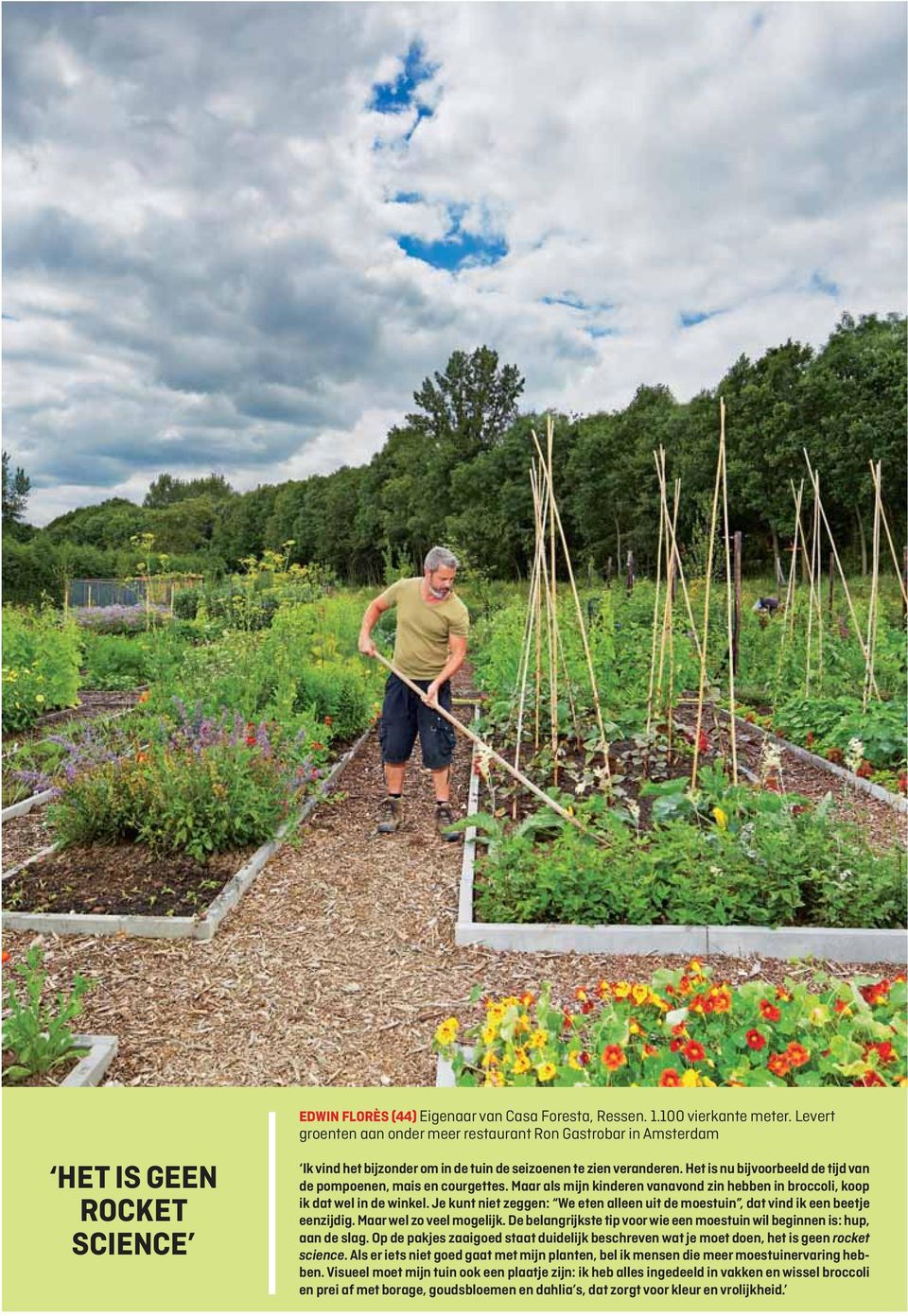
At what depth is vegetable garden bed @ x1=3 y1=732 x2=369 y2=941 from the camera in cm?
350

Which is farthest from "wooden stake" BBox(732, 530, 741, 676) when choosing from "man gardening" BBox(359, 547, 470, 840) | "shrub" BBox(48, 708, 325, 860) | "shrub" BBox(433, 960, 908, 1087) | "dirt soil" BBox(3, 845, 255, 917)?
"shrub" BBox(433, 960, 908, 1087)

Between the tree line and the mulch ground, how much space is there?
7.51 m

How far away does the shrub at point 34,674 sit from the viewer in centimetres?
752

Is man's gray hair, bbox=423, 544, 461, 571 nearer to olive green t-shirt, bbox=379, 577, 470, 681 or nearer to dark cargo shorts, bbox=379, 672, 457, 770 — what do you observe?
olive green t-shirt, bbox=379, 577, 470, 681

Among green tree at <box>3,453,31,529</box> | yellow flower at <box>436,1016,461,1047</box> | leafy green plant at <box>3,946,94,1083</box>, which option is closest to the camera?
yellow flower at <box>436,1016,461,1047</box>

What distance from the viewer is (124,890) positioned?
3770 millimetres

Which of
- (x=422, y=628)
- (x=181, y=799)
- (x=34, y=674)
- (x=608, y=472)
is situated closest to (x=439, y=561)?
(x=422, y=628)

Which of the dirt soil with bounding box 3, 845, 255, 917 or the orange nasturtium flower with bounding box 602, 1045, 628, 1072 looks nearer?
Result: the orange nasturtium flower with bounding box 602, 1045, 628, 1072

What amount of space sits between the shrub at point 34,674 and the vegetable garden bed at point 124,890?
3.73 metres

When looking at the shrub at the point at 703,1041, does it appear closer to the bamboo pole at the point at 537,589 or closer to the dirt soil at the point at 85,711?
the bamboo pole at the point at 537,589

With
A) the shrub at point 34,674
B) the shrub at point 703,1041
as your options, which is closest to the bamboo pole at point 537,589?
the shrub at point 703,1041

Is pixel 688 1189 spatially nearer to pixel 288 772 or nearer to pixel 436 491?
pixel 288 772

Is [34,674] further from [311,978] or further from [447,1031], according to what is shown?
[447,1031]

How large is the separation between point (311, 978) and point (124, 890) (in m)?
1.16
